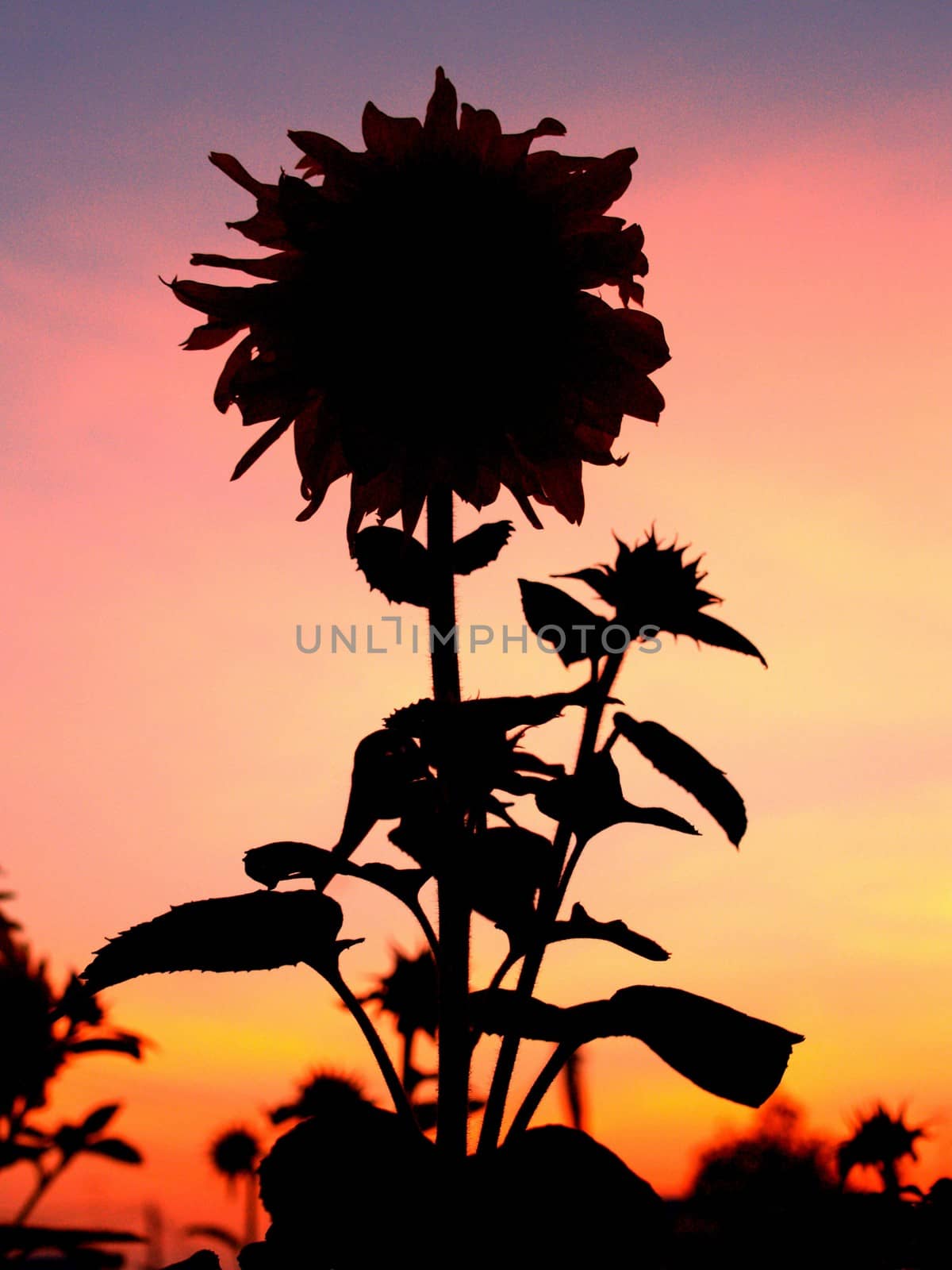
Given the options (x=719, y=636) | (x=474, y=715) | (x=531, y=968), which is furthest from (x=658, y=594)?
(x=531, y=968)

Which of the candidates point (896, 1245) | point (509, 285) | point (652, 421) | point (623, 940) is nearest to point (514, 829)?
point (623, 940)

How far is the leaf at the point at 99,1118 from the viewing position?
296 centimetres

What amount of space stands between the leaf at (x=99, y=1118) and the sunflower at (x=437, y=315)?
1747mm

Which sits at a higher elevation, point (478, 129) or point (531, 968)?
point (478, 129)

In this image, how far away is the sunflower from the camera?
189 centimetres

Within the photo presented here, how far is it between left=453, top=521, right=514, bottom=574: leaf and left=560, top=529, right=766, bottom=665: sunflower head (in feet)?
0.36

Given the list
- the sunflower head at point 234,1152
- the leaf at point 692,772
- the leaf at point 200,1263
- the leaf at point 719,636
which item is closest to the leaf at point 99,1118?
the leaf at point 200,1263

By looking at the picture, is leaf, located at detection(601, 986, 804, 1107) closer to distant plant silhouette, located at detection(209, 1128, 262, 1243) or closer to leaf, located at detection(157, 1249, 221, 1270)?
leaf, located at detection(157, 1249, 221, 1270)

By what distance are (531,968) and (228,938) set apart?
0.42m

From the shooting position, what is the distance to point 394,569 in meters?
1.79

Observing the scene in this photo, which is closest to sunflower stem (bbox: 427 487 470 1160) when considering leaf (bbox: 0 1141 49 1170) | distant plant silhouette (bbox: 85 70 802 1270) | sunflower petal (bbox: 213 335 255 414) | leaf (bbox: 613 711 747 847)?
distant plant silhouette (bbox: 85 70 802 1270)

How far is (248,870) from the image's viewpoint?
1.81m

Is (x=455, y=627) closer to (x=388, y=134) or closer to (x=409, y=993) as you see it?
(x=388, y=134)

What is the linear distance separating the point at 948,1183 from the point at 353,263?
Result: 5.75ft
